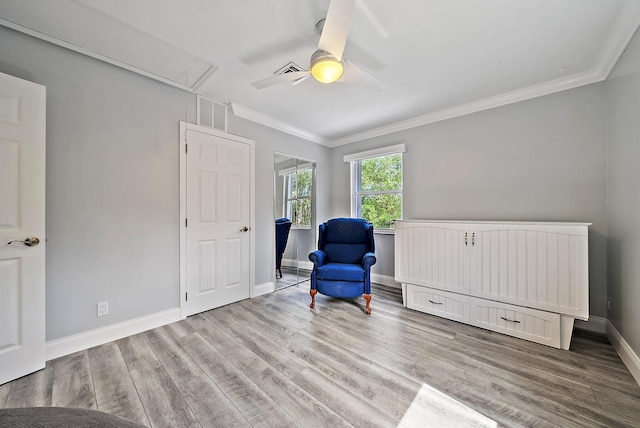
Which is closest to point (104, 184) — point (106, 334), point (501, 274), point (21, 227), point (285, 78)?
point (21, 227)

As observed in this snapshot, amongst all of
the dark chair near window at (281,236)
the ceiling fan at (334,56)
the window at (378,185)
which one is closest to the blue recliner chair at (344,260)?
the dark chair near window at (281,236)

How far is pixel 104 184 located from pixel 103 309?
1.06 metres

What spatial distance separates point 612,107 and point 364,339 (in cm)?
290

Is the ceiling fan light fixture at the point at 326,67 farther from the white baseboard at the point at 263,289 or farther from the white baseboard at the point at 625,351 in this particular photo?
the white baseboard at the point at 625,351

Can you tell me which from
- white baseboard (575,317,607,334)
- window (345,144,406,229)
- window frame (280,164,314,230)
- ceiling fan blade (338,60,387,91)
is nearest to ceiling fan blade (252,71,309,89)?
ceiling fan blade (338,60,387,91)

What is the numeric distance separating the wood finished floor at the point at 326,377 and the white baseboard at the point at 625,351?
44mm

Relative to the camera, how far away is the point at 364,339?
2.18 m

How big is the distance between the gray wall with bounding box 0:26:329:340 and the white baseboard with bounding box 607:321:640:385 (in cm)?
368

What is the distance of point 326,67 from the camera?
5.47 ft

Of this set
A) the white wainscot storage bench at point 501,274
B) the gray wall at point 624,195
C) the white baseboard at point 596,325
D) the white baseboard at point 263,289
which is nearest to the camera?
the gray wall at point 624,195

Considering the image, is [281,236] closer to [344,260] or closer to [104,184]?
[344,260]

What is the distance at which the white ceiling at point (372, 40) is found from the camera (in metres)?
1.61

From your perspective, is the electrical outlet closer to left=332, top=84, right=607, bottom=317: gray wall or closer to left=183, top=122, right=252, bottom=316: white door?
left=183, top=122, right=252, bottom=316: white door

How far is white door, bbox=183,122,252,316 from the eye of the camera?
105 inches
